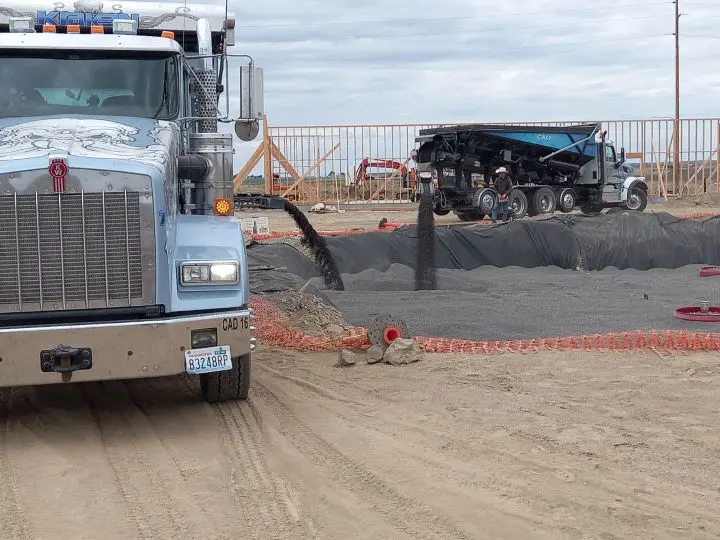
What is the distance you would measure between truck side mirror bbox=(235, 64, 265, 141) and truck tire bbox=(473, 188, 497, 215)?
18.2 metres

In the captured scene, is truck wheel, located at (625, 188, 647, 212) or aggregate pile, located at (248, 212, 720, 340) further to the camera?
truck wheel, located at (625, 188, 647, 212)

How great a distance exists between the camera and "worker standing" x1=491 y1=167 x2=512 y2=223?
83.6ft

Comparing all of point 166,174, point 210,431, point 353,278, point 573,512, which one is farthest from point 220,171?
point 353,278

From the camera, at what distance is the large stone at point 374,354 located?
8.73 meters

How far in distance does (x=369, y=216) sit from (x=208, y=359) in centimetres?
2421

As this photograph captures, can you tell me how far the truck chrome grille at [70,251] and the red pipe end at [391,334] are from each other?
3.21 meters

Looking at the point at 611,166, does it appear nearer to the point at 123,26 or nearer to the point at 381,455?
A: the point at 123,26

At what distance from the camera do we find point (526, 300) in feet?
41.2

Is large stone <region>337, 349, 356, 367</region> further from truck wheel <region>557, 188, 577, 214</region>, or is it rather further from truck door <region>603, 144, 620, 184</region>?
truck door <region>603, 144, 620, 184</region>

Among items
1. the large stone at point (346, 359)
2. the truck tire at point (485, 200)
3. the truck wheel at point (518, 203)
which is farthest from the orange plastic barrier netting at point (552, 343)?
the truck wheel at point (518, 203)

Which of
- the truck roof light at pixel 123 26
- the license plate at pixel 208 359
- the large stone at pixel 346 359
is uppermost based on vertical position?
the truck roof light at pixel 123 26

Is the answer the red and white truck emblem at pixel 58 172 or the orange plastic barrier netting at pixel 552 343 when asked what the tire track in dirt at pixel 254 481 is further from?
the orange plastic barrier netting at pixel 552 343

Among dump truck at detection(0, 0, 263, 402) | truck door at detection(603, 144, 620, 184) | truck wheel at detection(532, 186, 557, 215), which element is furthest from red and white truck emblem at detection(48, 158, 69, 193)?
truck door at detection(603, 144, 620, 184)

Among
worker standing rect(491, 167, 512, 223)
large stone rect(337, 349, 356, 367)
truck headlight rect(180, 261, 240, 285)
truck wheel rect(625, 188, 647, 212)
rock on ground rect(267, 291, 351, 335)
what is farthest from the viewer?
truck wheel rect(625, 188, 647, 212)
